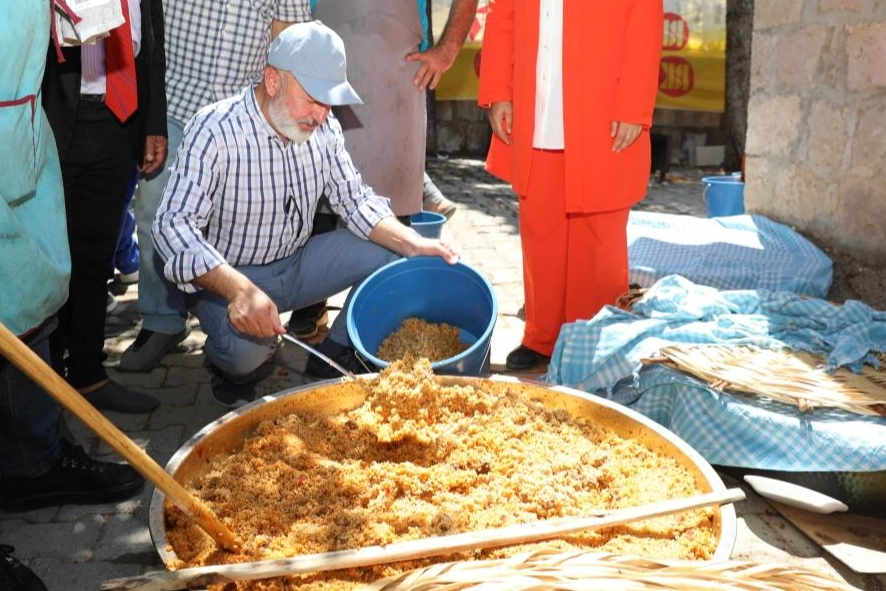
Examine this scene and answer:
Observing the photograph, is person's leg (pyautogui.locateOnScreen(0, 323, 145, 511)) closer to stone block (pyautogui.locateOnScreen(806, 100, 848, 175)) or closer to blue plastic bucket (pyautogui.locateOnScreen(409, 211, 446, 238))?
blue plastic bucket (pyautogui.locateOnScreen(409, 211, 446, 238))

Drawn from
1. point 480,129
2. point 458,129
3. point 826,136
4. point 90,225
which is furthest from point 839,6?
point 458,129

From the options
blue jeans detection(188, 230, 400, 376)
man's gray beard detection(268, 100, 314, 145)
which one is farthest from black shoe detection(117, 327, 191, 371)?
man's gray beard detection(268, 100, 314, 145)

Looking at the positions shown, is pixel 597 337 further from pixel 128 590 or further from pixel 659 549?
pixel 128 590

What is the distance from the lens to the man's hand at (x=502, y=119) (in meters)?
3.93

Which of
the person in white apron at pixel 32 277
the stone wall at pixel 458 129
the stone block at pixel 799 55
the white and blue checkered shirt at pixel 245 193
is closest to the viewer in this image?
the person in white apron at pixel 32 277

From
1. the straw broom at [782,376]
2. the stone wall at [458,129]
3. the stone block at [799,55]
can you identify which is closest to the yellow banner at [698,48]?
the stone wall at [458,129]

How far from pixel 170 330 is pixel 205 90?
107 cm

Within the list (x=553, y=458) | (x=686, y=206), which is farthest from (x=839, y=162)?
(x=686, y=206)

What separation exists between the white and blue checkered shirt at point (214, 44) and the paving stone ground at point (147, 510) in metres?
1.15

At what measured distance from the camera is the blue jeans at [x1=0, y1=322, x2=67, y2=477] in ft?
8.34

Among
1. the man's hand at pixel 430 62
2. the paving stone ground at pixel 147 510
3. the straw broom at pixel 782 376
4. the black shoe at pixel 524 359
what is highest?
the man's hand at pixel 430 62

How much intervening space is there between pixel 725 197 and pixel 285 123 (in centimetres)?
397

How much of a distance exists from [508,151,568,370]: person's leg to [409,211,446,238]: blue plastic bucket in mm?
835

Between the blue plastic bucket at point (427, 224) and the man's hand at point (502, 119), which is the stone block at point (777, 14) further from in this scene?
the blue plastic bucket at point (427, 224)
